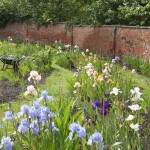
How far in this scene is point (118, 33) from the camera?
41.8 ft

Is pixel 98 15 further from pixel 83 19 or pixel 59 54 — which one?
pixel 59 54

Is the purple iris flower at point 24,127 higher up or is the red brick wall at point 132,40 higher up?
the purple iris flower at point 24,127

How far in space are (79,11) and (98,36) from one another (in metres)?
4.80

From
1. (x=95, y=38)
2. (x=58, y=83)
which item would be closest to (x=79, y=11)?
(x=95, y=38)

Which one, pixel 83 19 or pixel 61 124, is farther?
pixel 83 19

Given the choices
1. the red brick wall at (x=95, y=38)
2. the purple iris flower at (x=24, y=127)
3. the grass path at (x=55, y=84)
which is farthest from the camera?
the red brick wall at (x=95, y=38)

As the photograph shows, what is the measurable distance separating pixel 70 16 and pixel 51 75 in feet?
32.8

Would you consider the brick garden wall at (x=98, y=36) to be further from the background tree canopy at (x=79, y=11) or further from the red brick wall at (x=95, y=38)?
the background tree canopy at (x=79, y=11)

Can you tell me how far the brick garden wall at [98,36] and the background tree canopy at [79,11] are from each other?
412mm

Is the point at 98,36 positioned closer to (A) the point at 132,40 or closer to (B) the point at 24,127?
(A) the point at 132,40

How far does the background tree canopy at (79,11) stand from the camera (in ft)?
42.8

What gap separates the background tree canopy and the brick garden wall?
16.2 inches

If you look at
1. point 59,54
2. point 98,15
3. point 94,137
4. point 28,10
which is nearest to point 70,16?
point 28,10

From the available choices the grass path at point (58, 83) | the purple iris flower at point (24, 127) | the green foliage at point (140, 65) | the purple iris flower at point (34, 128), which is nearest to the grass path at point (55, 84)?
the grass path at point (58, 83)
